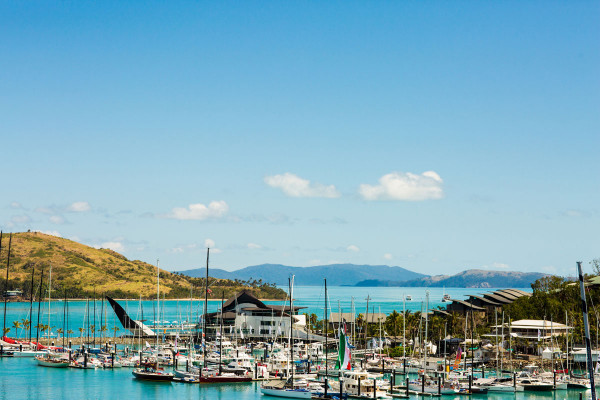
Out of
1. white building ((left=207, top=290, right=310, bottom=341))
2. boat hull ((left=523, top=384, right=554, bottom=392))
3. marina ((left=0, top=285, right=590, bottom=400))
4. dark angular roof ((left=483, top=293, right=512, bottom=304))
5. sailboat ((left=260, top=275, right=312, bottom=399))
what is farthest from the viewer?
white building ((left=207, top=290, right=310, bottom=341))

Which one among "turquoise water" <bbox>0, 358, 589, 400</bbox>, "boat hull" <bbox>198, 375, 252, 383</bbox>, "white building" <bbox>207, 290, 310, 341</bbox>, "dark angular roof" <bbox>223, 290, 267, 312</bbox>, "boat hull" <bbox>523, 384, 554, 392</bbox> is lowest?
"turquoise water" <bbox>0, 358, 589, 400</bbox>

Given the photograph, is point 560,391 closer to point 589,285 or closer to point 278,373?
point 278,373

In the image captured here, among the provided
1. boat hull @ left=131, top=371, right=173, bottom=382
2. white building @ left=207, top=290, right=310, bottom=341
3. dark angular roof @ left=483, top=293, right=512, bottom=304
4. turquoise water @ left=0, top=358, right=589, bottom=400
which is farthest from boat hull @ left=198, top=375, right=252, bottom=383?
dark angular roof @ left=483, top=293, right=512, bottom=304

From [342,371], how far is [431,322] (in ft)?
175

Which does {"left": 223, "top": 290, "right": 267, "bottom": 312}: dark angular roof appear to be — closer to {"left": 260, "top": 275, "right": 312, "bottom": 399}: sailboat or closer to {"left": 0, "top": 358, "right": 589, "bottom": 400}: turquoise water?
{"left": 0, "top": 358, "right": 589, "bottom": 400}: turquoise water

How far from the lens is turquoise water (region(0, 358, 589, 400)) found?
2835 inches

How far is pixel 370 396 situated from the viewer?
66.6 meters

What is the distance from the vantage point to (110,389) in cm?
7612

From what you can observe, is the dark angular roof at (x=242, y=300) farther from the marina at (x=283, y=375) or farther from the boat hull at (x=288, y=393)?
the boat hull at (x=288, y=393)

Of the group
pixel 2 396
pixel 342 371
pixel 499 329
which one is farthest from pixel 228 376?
pixel 499 329

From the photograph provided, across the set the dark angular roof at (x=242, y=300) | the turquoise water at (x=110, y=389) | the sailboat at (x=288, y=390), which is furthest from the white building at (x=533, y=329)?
the dark angular roof at (x=242, y=300)

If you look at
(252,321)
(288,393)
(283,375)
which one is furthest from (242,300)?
(288,393)

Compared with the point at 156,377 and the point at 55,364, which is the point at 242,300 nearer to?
the point at 55,364

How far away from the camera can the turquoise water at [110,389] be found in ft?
236
